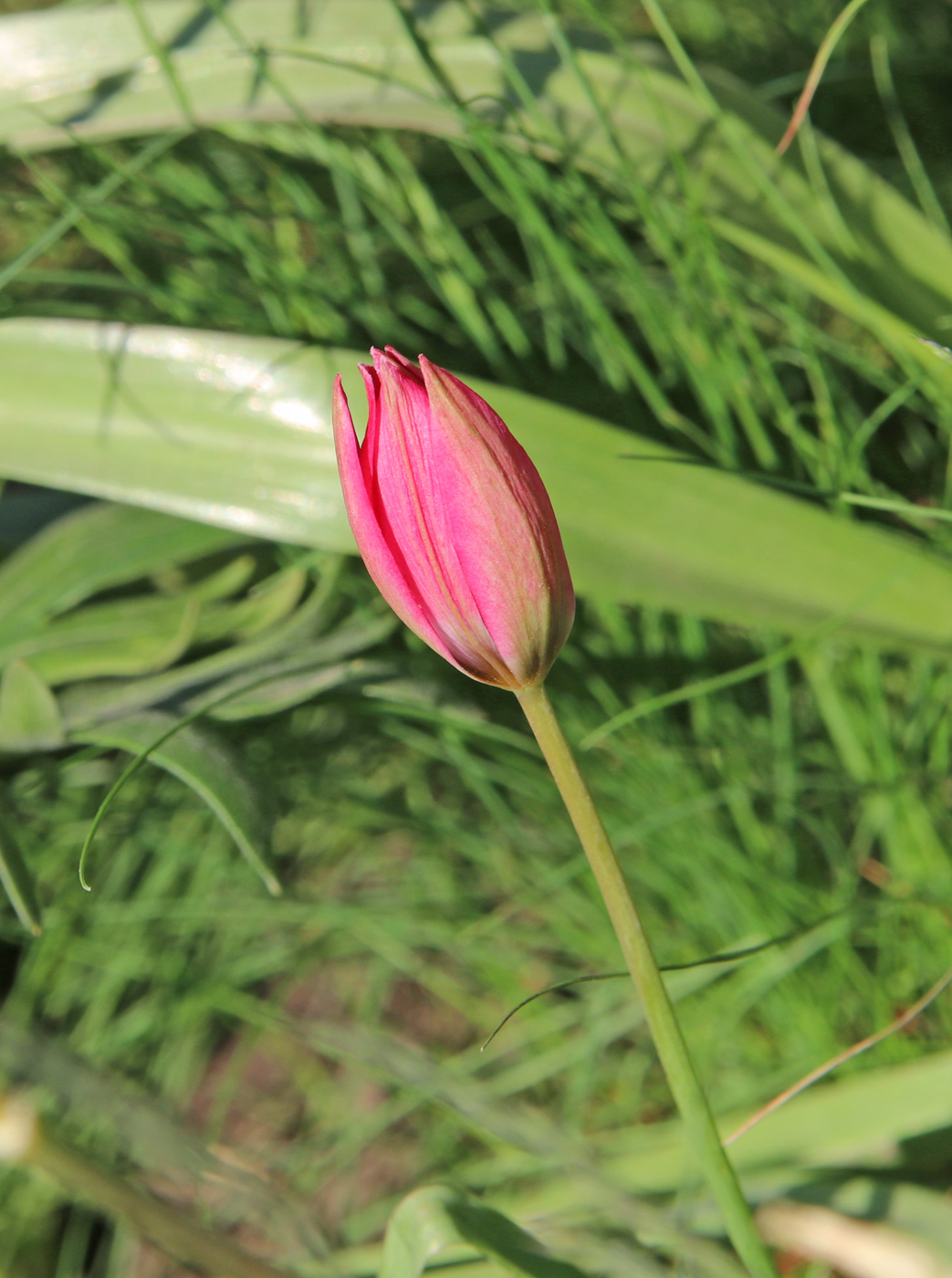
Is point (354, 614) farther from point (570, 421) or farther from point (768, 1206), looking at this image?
point (768, 1206)

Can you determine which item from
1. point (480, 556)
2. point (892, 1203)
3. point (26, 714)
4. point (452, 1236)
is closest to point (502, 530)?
point (480, 556)

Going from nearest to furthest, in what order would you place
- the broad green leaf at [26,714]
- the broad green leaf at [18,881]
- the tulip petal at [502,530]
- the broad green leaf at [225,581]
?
the tulip petal at [502,530], the broad green leaf at [18,881], the broad green leaf at [26,714], the broad green leaf at [225,581]

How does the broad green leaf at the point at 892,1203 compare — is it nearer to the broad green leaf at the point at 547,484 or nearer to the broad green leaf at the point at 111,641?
the broad green leaf at the point at 547,484

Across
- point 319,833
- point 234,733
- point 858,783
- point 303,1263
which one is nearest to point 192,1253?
point 303,1263

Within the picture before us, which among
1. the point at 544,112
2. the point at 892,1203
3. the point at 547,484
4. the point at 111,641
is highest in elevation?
the point at 544,112

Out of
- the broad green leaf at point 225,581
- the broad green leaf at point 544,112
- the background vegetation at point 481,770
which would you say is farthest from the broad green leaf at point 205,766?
the broad green leaf at point 544,112

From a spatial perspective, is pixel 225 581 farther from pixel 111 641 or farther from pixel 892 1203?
pixel 892 1203
